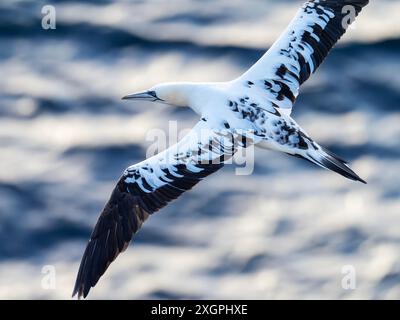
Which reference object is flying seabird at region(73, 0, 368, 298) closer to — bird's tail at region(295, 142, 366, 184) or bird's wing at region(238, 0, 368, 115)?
bird's tail at region(295, 142, 366, 184)

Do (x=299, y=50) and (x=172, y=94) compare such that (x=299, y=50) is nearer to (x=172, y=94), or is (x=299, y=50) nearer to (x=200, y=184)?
(x=172, y=94)

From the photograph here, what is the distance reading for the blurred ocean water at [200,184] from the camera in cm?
1593

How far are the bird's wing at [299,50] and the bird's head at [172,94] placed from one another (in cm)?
59

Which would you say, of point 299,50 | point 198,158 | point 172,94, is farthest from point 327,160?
point 172,94

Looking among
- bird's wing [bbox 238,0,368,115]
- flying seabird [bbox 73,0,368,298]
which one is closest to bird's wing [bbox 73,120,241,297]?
flying seabird [bbox 73,0,368,298]

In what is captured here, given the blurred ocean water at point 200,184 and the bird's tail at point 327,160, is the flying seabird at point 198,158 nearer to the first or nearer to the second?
the bird's tail at point 327,160

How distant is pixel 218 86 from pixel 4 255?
3.72m

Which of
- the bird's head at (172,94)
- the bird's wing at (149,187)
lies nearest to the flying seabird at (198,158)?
the bird's wing at (149,187)

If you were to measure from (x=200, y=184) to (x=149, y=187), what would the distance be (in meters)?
3.58

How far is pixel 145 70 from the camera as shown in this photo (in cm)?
1919

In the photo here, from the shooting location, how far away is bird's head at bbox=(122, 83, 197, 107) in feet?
47.1

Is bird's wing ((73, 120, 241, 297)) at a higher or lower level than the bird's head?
lower

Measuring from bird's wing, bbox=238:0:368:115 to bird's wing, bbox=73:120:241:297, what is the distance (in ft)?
3.50
